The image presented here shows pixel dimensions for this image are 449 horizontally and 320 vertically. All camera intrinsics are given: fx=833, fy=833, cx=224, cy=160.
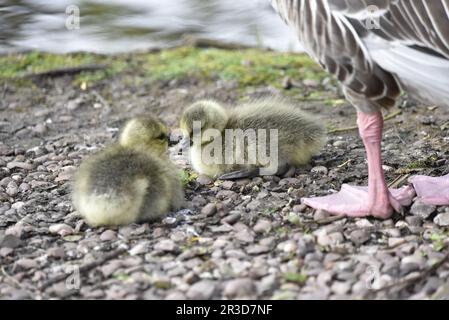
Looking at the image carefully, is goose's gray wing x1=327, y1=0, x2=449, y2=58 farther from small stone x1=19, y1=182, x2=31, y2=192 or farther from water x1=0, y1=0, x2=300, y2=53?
water x1=0, y1=0, x2=300, y2=53

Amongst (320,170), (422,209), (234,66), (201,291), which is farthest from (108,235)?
(234,66)

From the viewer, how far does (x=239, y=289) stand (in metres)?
4.41

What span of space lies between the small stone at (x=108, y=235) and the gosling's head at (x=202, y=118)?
1099mm

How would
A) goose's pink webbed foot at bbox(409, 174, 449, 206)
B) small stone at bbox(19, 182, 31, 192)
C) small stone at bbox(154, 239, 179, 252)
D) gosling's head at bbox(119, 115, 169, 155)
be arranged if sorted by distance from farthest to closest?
small stone at bbox(19, 182, 31, 192), gosling's head at bbox(119, 115, 169, 155), goose's pink webbed foot at bbox(409, 174, 449, 206), small stone at bbox(154, 239, 179, 252)

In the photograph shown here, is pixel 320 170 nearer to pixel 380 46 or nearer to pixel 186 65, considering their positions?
pixel 380 46

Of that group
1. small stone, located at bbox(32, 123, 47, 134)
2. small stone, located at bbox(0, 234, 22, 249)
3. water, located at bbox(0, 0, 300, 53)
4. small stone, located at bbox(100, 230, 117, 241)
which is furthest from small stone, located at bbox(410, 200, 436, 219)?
water, located at bbox(0, 0, 300, 53)

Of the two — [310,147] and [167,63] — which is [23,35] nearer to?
[167,63]

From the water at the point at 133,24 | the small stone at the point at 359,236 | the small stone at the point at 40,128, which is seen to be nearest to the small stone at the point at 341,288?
the small stone at the point at 359,236

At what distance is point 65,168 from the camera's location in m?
6.37

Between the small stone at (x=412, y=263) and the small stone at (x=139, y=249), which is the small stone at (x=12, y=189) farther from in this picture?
the small stone at (x=412, y=263)

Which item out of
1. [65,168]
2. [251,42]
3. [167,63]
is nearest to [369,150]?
[65,168]

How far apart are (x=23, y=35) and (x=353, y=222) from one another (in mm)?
6453

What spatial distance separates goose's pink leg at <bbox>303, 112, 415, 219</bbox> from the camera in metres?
5.29

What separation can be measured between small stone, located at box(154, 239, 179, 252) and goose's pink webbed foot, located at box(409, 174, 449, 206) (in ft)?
5.40
